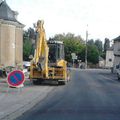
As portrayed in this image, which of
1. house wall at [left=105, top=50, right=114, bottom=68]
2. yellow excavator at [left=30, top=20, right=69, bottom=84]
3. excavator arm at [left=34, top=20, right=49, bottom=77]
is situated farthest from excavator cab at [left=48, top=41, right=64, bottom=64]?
house wall at [left=105, top=50, right=114, bottom=68]

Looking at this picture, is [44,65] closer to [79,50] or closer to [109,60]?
[79,50]

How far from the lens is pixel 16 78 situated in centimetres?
2206

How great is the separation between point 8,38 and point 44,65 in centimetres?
2933

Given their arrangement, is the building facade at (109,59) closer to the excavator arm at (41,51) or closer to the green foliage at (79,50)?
the green foliage at (79,50)

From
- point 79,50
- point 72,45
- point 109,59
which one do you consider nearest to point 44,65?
point 79,50

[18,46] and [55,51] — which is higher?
[18,46]

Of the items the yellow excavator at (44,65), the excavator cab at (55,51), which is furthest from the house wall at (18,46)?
the yellow excavator at (44,65)

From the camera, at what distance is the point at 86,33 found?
116 metres

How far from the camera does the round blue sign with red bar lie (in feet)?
72.1

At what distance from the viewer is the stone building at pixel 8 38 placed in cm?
5997

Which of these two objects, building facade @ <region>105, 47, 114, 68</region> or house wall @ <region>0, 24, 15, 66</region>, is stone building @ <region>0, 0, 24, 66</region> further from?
building facade @ <region>105, 47, 114, 68</region>

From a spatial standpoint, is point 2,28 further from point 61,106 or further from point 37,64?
point 61,106

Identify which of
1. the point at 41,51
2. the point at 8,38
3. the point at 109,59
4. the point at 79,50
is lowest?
the point at 109,59

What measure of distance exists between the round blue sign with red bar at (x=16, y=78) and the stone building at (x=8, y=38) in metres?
37.7
